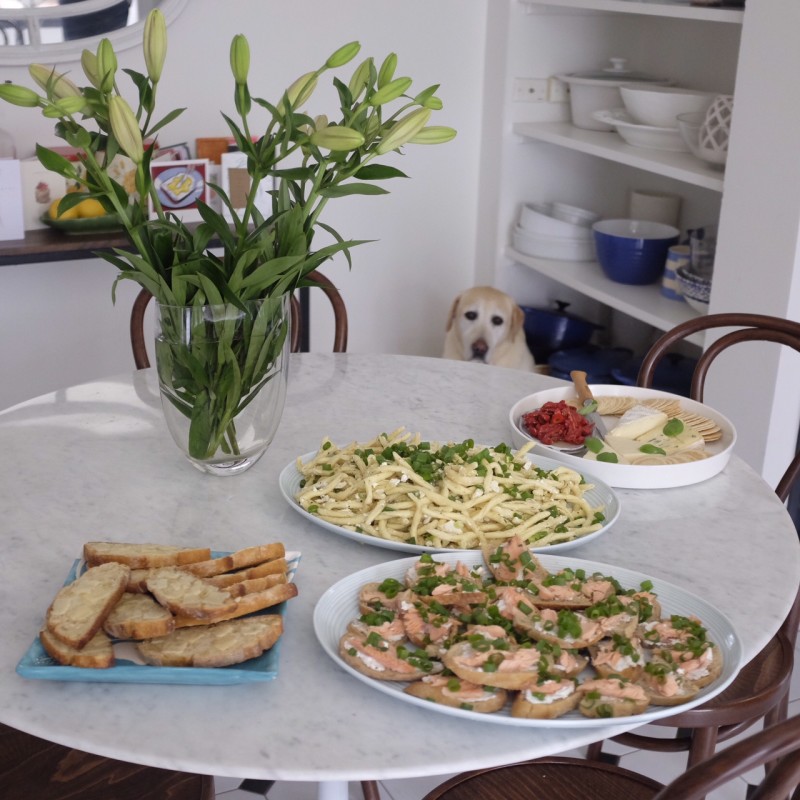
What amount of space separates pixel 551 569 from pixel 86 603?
539 mm

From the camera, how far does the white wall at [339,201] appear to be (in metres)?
3.24

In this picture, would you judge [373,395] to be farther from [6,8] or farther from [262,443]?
[6,8]

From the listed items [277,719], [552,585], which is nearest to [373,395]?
[552,585]

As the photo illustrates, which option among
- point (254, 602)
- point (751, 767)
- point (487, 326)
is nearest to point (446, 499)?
point (254, 602)

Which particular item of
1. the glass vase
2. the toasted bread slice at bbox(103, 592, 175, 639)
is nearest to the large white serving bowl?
the glass vase

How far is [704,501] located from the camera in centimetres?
153

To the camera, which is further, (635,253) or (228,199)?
(635,253)

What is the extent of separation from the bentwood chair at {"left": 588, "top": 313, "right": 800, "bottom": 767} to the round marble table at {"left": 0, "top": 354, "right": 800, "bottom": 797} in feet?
0.76

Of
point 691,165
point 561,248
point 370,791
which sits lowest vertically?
point 370,791

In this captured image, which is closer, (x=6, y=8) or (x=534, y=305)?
(x=6, y=8)

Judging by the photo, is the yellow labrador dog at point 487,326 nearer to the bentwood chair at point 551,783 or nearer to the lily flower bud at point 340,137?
the bentwood chair at point 551,783

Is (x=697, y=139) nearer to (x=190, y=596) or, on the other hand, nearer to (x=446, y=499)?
(x=446, y=499)

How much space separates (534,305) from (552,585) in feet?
9.05

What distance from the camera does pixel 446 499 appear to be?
4.50 feet
